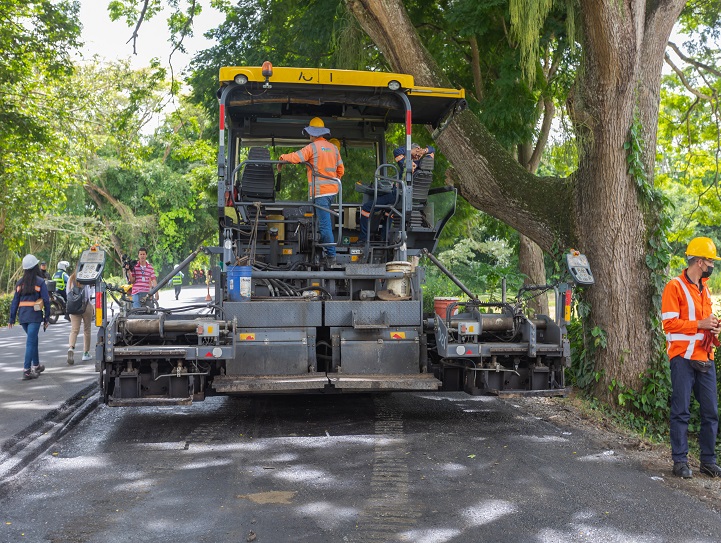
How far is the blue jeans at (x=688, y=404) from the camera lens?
6.02 meters

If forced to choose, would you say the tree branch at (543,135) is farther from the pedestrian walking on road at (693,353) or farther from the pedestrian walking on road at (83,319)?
the pedestrian walking on road at (693,353)

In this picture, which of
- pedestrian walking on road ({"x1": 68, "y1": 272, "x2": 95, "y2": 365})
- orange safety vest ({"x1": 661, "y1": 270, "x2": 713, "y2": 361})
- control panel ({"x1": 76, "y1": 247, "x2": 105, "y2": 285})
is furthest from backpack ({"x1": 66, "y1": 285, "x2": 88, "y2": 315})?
orange safety vest ({"x1": 661, "y1": 270, "x2": 713, "y2": 361})

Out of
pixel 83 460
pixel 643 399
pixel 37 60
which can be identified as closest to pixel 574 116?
pixel 643 399

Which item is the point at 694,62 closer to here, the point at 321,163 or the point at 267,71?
the point at 321,163

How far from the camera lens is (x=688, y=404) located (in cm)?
607

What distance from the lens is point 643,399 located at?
820cm

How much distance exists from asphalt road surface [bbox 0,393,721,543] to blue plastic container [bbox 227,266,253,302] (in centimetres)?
128

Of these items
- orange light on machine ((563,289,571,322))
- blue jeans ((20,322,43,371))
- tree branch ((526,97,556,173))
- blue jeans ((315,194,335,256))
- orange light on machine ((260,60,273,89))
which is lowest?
blue jeans ((20,322,43,371))

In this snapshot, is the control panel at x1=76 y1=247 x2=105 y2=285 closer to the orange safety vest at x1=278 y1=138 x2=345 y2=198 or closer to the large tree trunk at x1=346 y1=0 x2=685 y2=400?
the orange safety vest at x1=278 y1=138 x2=345 y2=198

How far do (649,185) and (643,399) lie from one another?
231cm

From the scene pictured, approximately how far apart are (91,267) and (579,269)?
4751 mm

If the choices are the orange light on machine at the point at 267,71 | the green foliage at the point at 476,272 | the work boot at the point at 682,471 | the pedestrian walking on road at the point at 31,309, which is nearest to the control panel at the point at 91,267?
the orange light on machine at the point at 267,71

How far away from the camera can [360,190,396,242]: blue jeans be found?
859 centimetres

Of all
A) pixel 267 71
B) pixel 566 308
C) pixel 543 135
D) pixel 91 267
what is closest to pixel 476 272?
pixel 543 135
